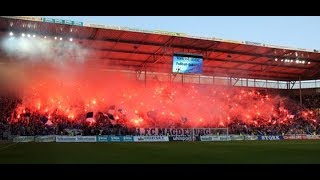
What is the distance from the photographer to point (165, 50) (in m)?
45.2

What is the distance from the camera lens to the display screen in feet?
138

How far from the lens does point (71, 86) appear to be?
4703cm

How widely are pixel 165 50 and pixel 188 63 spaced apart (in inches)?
162

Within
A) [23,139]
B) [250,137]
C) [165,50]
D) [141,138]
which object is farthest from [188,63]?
[23,139]

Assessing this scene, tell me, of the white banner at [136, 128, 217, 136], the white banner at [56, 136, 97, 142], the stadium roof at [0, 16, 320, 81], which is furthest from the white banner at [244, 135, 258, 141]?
the white banner at [56, 136, 97, 142]

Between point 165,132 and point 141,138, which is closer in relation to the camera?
point 141,138

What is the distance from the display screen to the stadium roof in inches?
79.4

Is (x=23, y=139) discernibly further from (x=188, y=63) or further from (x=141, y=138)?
(x=188, y=63)

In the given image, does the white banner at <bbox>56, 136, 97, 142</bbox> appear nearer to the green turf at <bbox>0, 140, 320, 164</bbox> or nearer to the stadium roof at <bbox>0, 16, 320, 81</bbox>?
the stadium roof at <bbox>0, 16, 320, 81</bbox>
